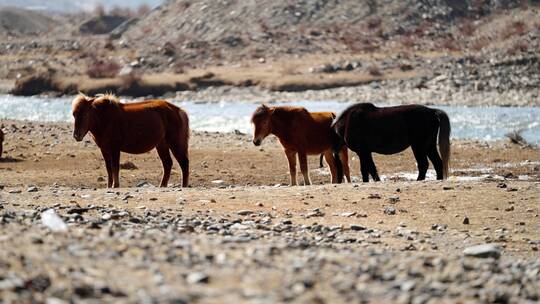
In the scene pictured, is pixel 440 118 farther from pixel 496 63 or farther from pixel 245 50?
pixel 245 50

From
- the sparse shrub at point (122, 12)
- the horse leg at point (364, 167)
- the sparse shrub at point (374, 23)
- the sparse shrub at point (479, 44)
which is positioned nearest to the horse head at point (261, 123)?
the horse leg at point (364, 167)

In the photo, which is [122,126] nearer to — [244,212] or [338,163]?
[338,163]

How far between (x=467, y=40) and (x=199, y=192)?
199 feet

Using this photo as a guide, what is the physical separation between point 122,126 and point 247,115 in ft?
88.7

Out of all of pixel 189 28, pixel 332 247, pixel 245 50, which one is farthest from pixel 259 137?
pixel 189 28

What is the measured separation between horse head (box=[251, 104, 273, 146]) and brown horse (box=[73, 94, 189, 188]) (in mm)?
1459

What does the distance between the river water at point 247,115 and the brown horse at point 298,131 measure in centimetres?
1316

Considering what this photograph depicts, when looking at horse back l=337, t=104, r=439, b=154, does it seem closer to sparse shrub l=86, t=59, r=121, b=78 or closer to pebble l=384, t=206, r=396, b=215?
pebble l=384, t=206, r=396, b=215

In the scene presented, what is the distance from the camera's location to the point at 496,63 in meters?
57.5

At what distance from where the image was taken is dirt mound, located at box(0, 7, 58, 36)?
132m

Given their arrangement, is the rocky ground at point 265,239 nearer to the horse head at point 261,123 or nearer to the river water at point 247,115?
the horse head at point 261,123

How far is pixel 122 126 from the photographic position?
17812mm

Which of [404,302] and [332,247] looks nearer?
[404,302]

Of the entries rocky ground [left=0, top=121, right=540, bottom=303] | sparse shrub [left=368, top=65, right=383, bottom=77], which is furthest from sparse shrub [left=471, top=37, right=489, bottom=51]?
rocky ground [left=0, top=121, right=540, bottom=303]
